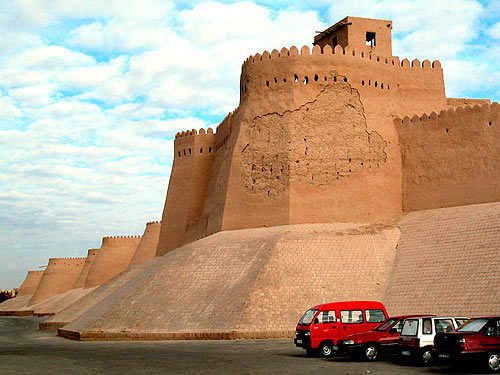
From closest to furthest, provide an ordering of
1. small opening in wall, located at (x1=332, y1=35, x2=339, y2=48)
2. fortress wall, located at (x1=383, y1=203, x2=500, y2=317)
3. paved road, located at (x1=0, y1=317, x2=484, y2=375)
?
paved road, located at (x1=0, y1=317, x2=484, y2=375), fortress wall, located at (x1=383, y1=203, x2=500, y2=317), small opening in wall, located at (x1=332, y1=35, x2=339, y2=48)

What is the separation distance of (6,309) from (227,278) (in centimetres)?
5709

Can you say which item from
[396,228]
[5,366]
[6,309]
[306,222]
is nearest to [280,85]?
[306,222]

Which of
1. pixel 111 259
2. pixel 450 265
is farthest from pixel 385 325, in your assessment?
pixel 111 259

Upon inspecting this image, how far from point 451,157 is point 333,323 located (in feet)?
37.3

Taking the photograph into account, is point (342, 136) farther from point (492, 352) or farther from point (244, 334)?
point (492, 352)

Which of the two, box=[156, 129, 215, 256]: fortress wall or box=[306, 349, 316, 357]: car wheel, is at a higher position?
box=[156, 129, 215, 256]: fortress wall

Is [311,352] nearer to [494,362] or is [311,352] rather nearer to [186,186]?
[494,362]

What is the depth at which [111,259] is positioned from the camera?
170 ft

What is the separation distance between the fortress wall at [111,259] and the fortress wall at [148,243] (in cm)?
704

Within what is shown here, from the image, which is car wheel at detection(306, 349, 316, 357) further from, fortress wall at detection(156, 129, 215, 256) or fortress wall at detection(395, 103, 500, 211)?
fortress wall at detection(156, 129, 215, 256)

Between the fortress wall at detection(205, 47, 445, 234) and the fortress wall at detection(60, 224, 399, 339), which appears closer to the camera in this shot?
the fortress wall at detection(60, 224, 399, 339)

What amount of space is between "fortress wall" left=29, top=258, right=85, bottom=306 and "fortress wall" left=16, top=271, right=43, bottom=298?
45.6 ft

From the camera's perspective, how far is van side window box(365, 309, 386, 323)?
628 inches

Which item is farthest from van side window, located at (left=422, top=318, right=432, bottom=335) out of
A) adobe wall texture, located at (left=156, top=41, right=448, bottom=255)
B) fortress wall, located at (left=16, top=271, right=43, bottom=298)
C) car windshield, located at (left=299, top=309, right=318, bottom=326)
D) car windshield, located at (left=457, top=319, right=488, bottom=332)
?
fortress wall, located at (left=16, top=271, right=43, bottom=298)
